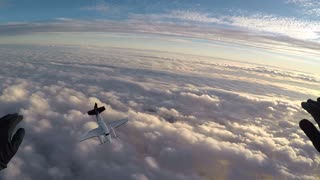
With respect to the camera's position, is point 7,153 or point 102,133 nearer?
point 7,153

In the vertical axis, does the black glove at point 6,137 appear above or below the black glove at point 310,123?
below

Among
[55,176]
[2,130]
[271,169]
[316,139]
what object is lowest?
[55,176]

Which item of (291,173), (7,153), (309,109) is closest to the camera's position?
(309,109)

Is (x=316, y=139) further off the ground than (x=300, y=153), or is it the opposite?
(x=316, y=139)

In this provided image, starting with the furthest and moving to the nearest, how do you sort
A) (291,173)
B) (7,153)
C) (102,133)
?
(291,173)
(102,133)
(7,153)

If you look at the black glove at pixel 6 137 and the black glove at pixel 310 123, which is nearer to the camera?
the black glove at pixel 310 123

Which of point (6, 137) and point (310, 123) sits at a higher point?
point (310, 123)

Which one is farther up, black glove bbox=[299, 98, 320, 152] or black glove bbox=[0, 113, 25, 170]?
black glove bbox=[299, 98, 320, 152]

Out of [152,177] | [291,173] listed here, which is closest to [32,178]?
[152,177]

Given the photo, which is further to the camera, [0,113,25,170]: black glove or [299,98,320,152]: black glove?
[0,113,25,170]: black glove

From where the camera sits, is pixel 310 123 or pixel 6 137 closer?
pixel 310 123

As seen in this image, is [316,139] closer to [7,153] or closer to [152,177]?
[7,153]
